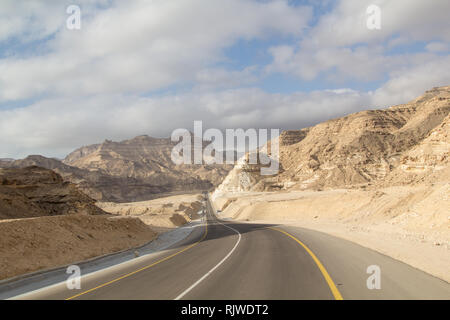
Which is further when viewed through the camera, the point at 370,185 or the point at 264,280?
the point at 370,185

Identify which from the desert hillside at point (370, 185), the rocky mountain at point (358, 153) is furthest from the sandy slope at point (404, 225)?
the rocky mountain at point (358, 153)

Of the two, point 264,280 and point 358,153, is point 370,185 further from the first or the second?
point 264,280

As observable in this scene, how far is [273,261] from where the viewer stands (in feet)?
40.7

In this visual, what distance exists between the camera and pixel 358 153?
302ft

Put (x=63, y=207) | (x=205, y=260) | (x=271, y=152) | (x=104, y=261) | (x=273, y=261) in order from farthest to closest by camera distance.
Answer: (x=271, y=152)
(x=63, y=207)
(x=104, y=261)
(x=205, y=260)
(x=273, y=261)

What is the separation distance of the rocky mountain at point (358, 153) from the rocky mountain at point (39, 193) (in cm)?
4631

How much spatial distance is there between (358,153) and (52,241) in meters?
88.9

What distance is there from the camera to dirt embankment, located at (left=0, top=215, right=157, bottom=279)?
13.0 meters

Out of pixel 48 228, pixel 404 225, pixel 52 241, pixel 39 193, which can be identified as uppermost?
pixel 39 193

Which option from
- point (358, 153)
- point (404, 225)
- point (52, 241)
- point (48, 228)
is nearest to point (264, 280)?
point (52, 241)
